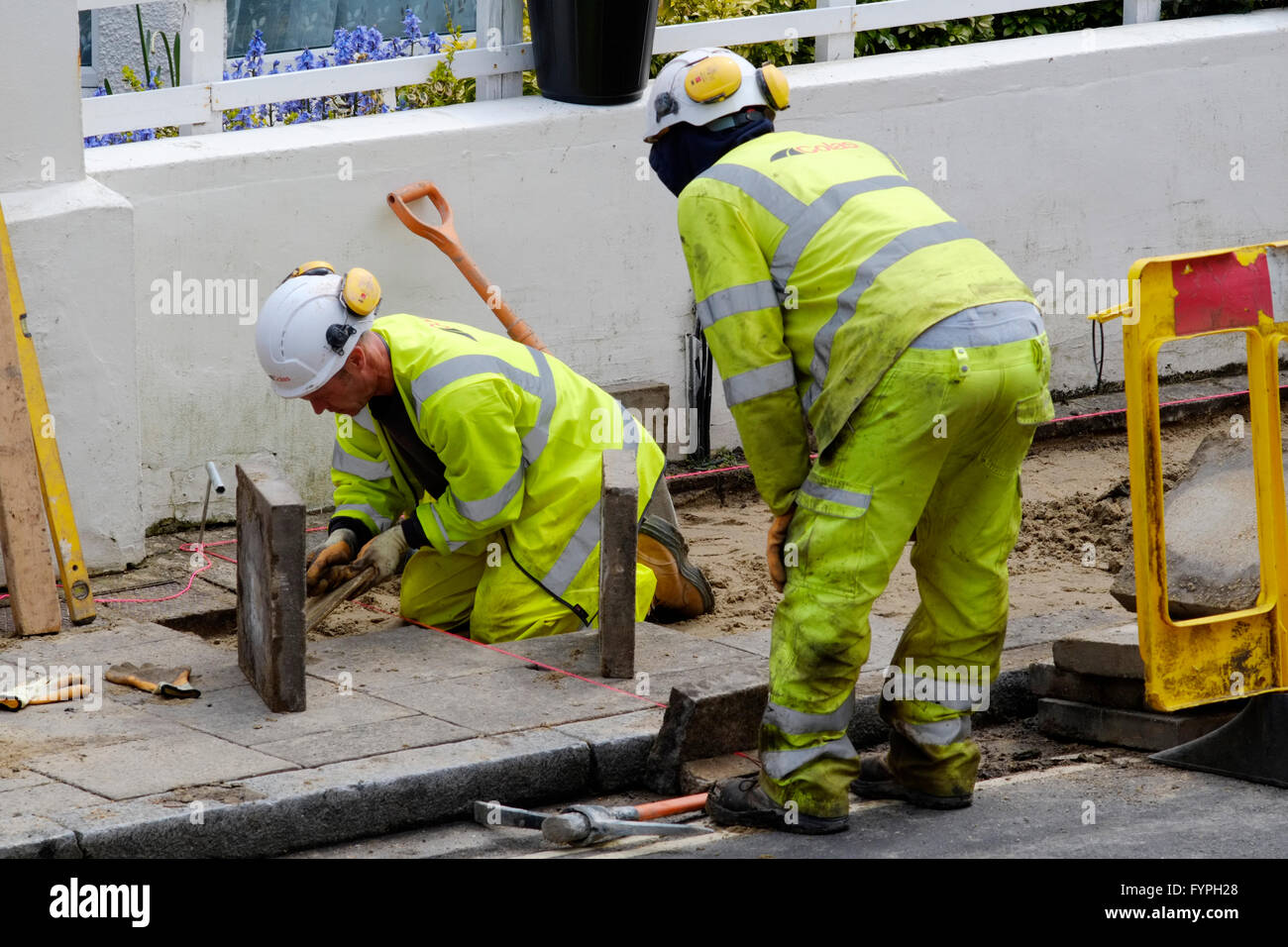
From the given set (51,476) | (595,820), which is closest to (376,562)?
(51,476)

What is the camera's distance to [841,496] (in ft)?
14.4

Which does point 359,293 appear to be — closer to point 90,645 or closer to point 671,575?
point 90,645

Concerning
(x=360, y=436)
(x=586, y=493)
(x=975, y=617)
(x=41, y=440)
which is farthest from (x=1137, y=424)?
(x=41, y=440)

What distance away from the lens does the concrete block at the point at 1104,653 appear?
5.30m

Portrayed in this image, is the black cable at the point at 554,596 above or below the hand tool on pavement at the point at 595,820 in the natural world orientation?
above

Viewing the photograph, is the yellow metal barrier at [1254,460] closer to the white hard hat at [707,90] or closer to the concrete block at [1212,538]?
the concrete block at [1212,538]

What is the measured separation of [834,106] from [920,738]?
4.33 metres

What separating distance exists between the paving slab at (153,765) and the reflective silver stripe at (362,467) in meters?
1.43

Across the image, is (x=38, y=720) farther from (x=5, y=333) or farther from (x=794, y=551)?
(x=794, y=551)

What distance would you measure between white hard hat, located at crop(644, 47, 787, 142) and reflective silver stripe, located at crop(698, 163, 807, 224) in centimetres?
27

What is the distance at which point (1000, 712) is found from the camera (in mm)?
5762

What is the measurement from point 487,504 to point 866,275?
1723 mm

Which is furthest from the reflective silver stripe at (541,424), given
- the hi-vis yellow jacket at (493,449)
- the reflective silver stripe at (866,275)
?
the reflective silver stripe at (866,275)

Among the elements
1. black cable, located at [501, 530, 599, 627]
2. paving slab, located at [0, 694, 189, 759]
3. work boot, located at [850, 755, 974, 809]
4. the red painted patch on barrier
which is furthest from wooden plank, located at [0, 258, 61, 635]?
the red painted patch on barrier
